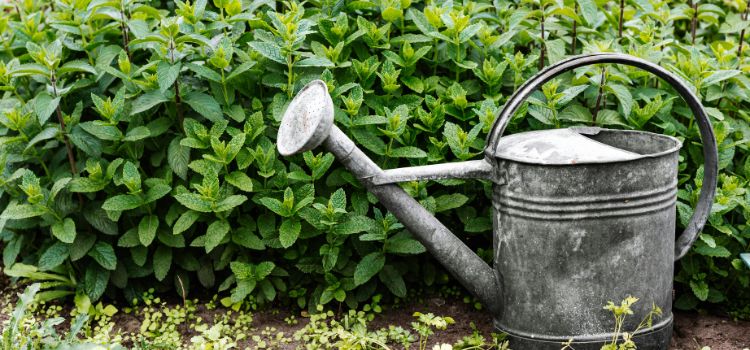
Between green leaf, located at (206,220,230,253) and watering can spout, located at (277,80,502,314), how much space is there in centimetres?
52

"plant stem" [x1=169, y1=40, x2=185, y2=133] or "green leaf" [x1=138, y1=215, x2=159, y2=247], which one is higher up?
"plant stem" [x1=169, y1=40, x2=185, y2=133]

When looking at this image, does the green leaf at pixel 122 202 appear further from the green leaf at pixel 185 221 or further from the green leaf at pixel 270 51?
the green leaf at pixel 270 51

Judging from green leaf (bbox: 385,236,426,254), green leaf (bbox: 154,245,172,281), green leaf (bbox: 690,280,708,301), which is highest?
green leaf (bbox: 385,236,426,254)

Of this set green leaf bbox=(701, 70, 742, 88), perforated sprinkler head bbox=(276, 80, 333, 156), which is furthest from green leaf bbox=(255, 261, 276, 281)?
green leaf bbox=(701, 70, 742, 88)

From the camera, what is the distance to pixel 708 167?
7.90ft

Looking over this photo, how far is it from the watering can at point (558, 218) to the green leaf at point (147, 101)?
0.57 metres

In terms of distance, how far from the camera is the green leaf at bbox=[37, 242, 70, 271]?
2.68 m


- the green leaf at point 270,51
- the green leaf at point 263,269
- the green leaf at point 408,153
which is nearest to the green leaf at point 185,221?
the green leaf at point 263,269

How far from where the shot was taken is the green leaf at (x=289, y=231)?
2525 millimetres

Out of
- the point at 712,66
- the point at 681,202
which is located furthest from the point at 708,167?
the point at 712,66

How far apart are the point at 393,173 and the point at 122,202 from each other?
957 mm

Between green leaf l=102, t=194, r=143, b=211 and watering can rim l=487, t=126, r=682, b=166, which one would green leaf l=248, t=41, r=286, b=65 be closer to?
green leaf l=102, t=194, r=143, b=211

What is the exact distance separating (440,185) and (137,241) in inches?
41.8

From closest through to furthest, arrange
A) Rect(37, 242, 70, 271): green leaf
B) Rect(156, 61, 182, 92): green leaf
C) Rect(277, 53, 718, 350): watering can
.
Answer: Rect(277, 53, 718, 350): watering can
Rect(156, 61, 182, 92): green leaf
Rect(37, 242, 70, 271): green leaf
